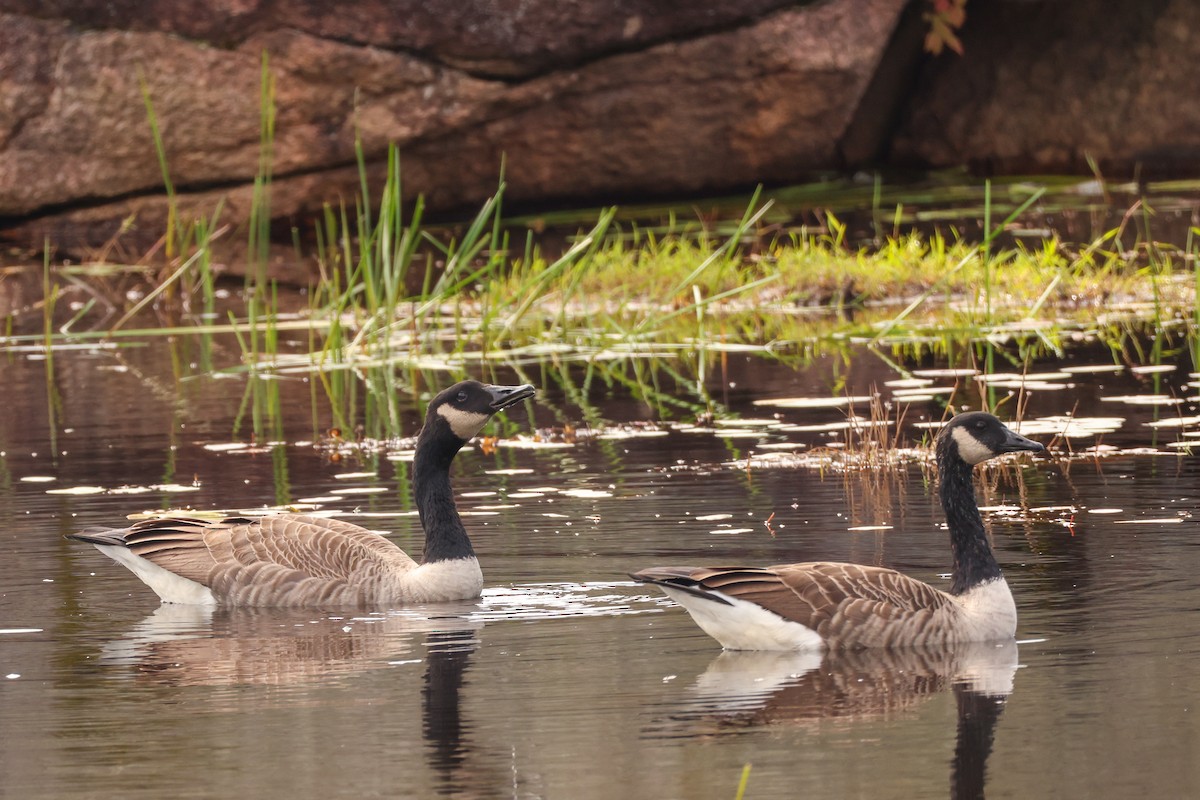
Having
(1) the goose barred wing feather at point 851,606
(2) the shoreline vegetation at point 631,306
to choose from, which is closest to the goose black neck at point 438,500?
(1) the goose barred wing feather at point 851,606

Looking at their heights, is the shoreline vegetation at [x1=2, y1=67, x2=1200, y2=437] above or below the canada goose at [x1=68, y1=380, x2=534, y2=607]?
above

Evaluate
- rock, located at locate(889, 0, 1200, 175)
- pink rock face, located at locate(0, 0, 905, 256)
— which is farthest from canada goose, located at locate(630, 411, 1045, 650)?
rock, located at locate(889, 0, 1200, 175)

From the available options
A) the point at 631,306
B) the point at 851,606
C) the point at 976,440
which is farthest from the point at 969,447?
the point at 631,306

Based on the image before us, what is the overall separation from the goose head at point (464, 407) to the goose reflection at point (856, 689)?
82.0 inches

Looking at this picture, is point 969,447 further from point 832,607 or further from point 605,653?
point 605,653

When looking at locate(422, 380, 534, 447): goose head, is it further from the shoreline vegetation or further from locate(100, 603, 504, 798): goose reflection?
the shoreline vegetation

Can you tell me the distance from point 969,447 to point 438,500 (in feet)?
7.51

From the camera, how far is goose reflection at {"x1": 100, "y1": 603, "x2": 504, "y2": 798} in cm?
670

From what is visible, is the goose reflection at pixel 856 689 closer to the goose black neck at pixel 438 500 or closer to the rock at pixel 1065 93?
the goose black neck at pixel 438 500

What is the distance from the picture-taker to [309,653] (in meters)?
7.82

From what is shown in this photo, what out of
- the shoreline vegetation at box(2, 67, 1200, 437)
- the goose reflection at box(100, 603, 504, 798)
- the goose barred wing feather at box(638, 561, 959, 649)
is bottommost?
the goose reflection at box(100, 603, 504, 798)

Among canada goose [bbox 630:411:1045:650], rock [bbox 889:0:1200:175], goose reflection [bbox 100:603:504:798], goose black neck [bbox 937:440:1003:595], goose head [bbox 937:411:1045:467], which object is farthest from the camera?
rock [bbox 889:0:1200:175]

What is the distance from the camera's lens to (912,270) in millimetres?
17234

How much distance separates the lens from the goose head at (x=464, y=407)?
9164 mm
